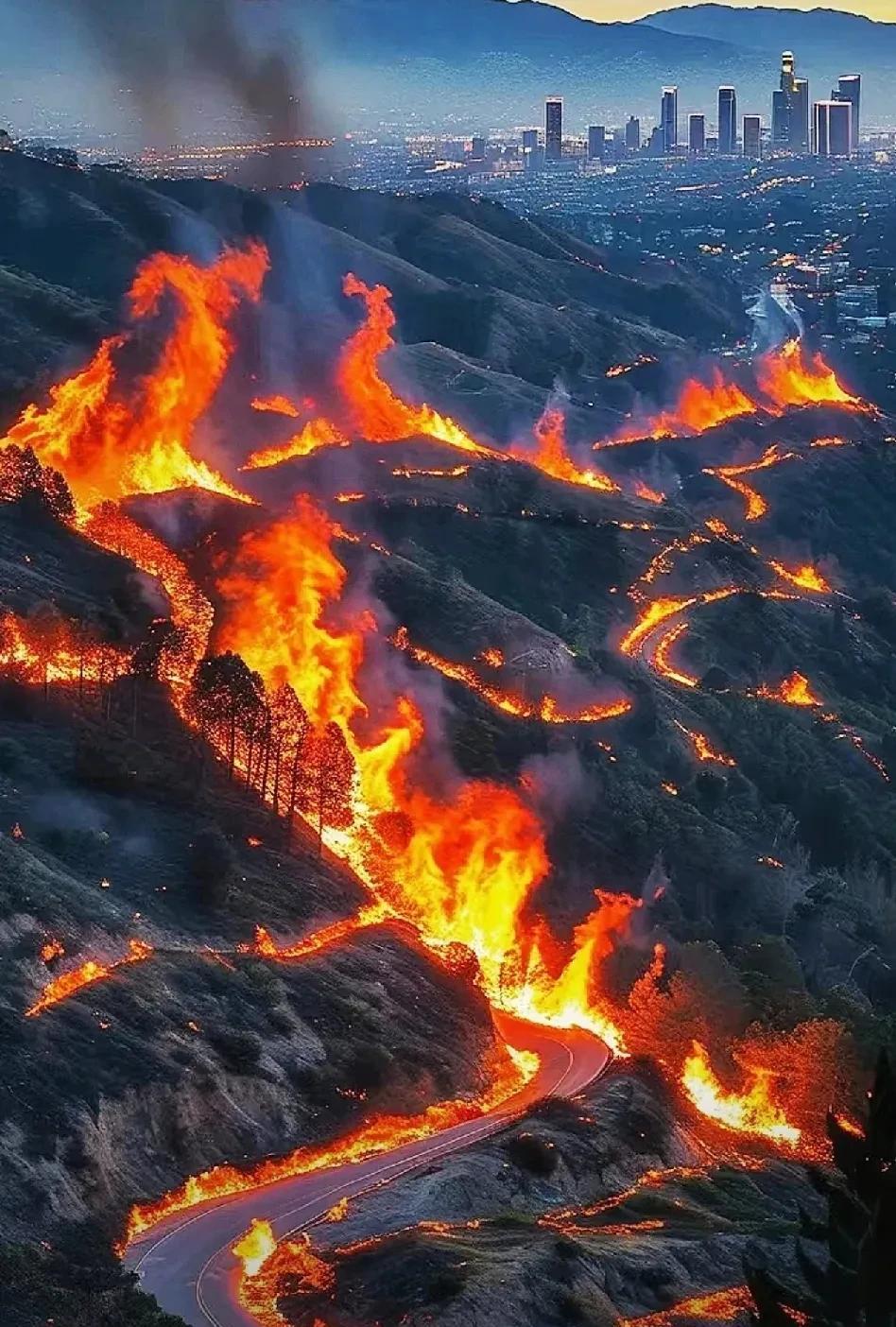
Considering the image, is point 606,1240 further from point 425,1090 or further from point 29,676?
point 29,676

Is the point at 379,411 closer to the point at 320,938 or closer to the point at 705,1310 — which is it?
the point at 320,938

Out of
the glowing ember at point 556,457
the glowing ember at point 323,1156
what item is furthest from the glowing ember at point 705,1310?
the glowing ember at point 556,457

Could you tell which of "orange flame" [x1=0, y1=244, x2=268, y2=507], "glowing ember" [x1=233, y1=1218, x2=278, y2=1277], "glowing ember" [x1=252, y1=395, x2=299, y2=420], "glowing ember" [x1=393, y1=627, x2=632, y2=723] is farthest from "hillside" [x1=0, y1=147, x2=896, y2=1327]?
"glowing ember" [x1=252, y1=395, x2=299, y2=420]

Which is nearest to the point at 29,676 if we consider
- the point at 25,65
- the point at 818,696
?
the point at 818,696

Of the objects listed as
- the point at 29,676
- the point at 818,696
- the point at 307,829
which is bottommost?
the point at 818,696

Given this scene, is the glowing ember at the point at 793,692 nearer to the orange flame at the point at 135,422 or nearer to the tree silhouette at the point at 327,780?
the orange flame at the point at 135,422
